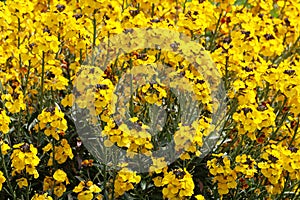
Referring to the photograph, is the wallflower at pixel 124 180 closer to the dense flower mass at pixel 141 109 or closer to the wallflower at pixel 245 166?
the dense flower mass at pixel 141 109

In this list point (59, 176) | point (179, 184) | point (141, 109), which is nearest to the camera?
point (179, 184)

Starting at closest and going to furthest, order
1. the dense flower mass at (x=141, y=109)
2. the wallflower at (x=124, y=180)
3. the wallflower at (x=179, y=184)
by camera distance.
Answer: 1. the wallflower at (x=179, y=184)
2. the wallflower at (x=124, y=180)
3. the dense flower mass at (x=141, y=109)

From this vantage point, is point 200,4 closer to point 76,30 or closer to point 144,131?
point 76,30

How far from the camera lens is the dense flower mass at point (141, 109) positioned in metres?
3.26

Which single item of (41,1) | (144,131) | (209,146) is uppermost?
(41,1)

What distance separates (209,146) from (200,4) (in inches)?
36.8

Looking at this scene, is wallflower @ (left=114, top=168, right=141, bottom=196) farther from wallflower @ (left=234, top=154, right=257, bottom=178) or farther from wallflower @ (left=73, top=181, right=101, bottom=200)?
wallflower @ (left=234, top=154, right=257, bottom=178)

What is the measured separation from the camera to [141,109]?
149 inches

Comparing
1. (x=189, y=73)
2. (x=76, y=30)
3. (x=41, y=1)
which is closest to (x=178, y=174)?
(x=189, y=73)

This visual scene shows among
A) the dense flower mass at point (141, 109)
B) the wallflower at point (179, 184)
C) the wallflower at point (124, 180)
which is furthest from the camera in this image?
the dense flower mass at point (141, 109)

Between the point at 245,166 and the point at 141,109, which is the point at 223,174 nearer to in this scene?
the point at 245,166

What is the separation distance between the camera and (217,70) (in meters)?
3.76

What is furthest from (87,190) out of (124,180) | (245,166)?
(245,166)

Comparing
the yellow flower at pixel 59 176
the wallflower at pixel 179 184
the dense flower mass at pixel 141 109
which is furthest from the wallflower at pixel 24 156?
the wallflower at pixel 179 184
